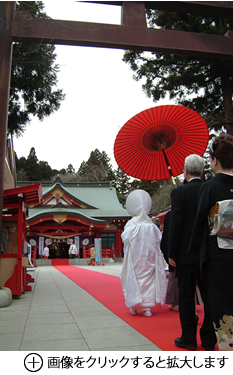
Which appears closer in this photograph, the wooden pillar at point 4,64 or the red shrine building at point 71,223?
the wooden pillar at point 4,64

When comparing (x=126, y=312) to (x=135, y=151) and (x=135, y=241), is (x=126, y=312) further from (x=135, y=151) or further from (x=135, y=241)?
(x=135, y=151)

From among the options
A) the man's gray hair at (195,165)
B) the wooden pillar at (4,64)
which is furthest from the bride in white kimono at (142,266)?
the wooden pillar at (4,64)

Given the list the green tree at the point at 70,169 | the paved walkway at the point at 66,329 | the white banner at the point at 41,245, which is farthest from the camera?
the green tree at the point at 70,169

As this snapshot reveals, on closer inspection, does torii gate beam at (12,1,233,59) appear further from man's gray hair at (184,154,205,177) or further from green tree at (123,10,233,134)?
man's gray hair at (184,154,205,177)

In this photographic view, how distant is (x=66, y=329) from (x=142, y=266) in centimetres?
119

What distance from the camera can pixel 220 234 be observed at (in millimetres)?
2021

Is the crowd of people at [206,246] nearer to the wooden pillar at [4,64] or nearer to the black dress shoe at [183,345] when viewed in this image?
the black dress shoe at [183,345]

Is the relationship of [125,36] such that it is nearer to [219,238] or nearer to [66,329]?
[219,238]

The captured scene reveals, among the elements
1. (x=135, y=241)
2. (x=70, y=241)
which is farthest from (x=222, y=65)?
(x=70, y=241)

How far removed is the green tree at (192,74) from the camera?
8266mm

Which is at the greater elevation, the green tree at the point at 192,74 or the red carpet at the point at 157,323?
the green tree at the point at 192,74

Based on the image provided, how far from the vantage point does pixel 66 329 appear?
10.5 feet

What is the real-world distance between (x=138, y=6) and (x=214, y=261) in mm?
5152

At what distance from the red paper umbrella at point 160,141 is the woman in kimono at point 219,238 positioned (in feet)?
8.31
